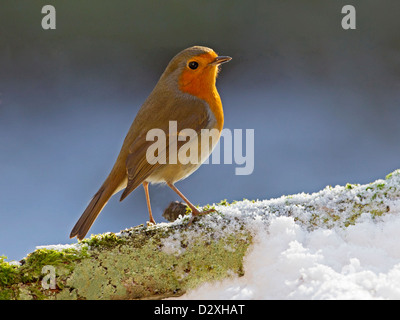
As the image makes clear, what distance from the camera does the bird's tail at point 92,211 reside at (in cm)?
228

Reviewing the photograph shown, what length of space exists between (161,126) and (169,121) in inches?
2.2

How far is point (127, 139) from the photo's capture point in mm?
2629

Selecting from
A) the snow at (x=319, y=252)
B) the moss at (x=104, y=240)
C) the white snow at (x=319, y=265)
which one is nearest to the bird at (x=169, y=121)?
the moss at (x=104, y=240)

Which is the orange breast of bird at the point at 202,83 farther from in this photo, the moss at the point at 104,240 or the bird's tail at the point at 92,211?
the moss at the point at 104,240

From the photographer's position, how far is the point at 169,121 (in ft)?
8.54

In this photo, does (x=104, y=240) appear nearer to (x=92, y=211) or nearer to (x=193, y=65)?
(x=92, y=211)

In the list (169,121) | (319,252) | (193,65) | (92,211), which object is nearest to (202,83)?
(193,65)

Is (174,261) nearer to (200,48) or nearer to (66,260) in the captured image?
(66,260)

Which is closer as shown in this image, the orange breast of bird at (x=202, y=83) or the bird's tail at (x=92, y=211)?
the bird's tail at (x=92, y=211)

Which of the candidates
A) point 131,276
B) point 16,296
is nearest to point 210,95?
point 131,276
